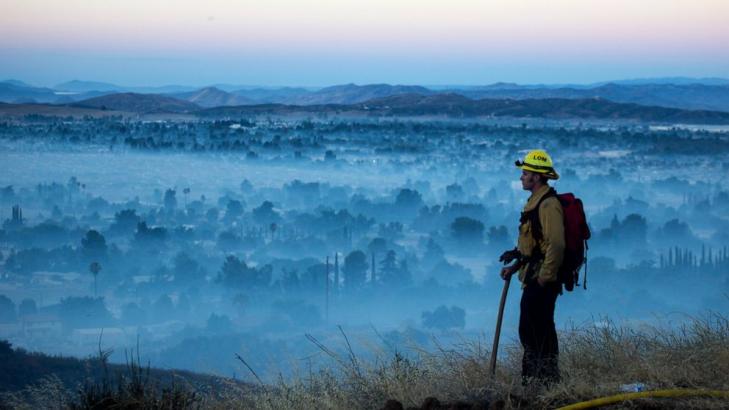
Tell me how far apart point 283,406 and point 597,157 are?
168 feet

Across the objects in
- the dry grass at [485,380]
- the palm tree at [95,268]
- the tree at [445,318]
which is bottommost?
the tree at [445,318]

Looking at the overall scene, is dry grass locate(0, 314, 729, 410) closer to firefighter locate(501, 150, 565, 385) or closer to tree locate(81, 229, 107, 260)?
firefighter locate(501, 150, 565, 385)

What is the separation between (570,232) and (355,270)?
160ft

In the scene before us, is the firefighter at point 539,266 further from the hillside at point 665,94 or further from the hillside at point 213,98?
the hillside at point 213,98

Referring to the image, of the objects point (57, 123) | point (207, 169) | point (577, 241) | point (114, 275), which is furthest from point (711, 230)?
point (577, 241)

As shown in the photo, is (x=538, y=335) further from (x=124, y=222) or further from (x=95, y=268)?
(x=124, y=222)

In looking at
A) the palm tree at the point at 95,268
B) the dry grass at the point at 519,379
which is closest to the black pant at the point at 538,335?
the dry grass at the point at 519,379

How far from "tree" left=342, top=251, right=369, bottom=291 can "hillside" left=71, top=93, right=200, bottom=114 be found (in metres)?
16.9

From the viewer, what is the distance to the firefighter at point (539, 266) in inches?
216

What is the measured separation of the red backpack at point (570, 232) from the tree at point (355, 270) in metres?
47.4

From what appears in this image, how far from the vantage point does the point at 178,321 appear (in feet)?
152

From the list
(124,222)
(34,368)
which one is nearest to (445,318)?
(124,222)

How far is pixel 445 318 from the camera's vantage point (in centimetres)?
4434

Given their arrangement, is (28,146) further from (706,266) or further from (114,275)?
(706,266)
